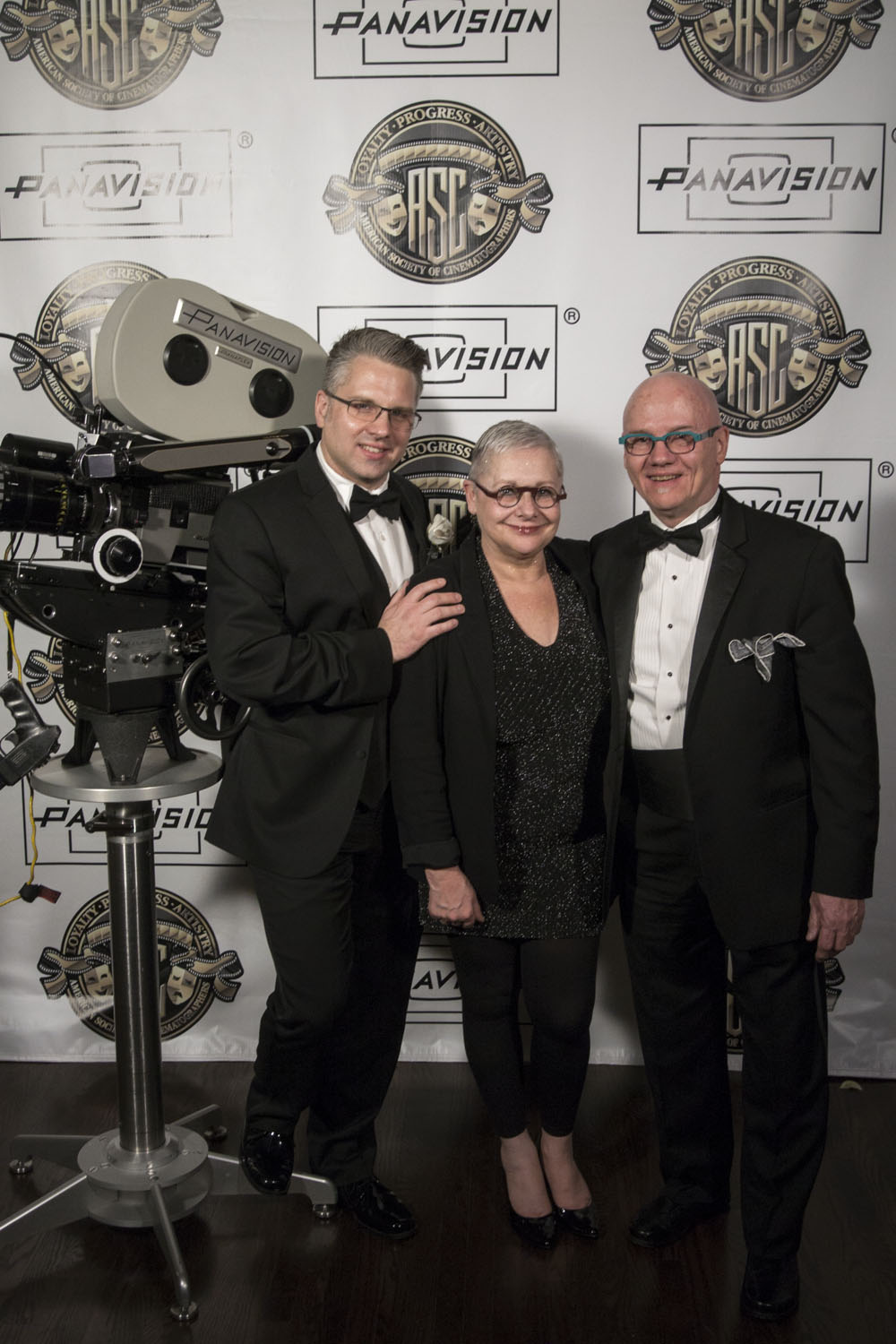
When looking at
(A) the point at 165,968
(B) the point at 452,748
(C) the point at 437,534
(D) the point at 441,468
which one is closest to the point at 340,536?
(C) the point at 437,534

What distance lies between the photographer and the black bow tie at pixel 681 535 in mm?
2109

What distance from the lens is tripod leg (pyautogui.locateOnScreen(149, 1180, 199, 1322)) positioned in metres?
2.08

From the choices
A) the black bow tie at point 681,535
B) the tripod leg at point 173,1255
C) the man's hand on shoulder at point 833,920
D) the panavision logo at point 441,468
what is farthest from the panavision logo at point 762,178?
the tripod leg at point 173,1255

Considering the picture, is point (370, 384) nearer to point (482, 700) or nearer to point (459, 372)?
point (482, 700)

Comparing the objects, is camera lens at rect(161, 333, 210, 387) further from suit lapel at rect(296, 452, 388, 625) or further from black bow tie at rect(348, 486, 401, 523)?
black bow tie at rect(348, 486, 401, 523)

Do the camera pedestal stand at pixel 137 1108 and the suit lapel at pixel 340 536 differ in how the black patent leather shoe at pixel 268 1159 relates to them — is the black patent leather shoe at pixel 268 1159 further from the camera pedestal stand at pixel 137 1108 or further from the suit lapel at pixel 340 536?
the suit lapel at pixel 340 536

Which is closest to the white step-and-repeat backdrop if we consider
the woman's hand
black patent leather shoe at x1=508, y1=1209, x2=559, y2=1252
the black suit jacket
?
the black suit jacket

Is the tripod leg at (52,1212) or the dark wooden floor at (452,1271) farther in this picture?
the tripod leg at (52,1212)

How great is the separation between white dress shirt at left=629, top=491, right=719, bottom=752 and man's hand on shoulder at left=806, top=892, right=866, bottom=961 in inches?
15.3

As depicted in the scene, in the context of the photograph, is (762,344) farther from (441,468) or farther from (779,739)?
(779,739)

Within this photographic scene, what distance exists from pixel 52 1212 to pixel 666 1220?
127 cm

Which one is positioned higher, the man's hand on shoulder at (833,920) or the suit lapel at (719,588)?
the suit lapel at (719,588)

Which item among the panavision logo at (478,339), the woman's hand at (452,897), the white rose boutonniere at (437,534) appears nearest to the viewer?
the woman's hand at (452,897)

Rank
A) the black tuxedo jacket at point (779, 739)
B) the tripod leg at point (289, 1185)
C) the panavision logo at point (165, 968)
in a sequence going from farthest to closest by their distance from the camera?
the panavision logo at point (165, 968) → the tripod leg at point (289, 1185) → the black tuxedo jacket at point (779, 739)
